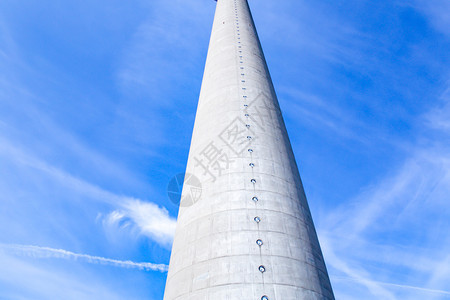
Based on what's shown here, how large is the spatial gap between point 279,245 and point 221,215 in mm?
3631

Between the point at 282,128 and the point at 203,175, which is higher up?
the point at 282,128

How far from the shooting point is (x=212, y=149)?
22.8m

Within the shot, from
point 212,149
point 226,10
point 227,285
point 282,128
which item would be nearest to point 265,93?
point 282,128

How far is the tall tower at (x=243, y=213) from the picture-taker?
15.2 m

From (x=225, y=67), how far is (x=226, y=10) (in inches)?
724

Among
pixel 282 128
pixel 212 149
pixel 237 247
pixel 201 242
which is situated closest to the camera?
pixel 237 247

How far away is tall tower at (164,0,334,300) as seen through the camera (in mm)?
15227

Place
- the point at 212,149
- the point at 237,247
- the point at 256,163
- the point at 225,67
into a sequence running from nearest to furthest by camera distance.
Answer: the point at 237,247 → the point at 256,163 → the point at 212,149 → the point at 225,67

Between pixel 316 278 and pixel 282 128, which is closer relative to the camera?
pixel 316 278

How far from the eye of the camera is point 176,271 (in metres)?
17.5

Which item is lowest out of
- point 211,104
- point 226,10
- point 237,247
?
point 237,247

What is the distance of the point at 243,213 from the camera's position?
58.2 feet

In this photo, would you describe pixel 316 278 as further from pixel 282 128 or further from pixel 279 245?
pixel 282 128

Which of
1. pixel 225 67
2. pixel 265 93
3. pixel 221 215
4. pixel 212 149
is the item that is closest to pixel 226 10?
pixel 225 67
